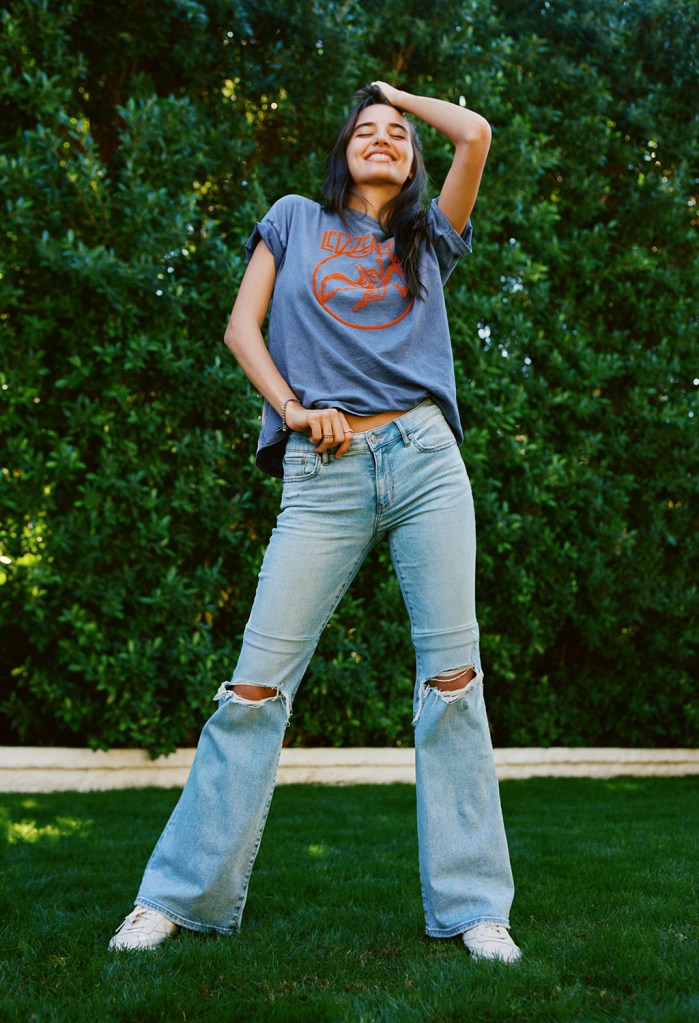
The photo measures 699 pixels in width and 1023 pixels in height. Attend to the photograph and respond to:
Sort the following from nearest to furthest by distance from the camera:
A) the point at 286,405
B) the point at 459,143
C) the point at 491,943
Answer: the point at 491,943 < the point at 286,405 < the point at 459,143

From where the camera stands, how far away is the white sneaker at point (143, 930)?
83.0 inches

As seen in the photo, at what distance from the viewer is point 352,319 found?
90.3 inches

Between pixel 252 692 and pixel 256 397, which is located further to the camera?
pixel 256 397

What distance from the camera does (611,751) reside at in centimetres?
596

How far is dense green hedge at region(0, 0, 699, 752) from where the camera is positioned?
4562mm

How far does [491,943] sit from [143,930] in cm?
76

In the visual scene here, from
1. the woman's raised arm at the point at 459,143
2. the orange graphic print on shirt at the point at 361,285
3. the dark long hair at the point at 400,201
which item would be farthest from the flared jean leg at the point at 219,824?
the woman's raised arm at the point at 459,143

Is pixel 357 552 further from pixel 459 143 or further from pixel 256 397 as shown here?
pixel 256 397

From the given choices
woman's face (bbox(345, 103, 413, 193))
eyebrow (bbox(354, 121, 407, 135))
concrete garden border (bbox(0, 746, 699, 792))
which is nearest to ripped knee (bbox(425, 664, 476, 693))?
woman's face (bbox(345, 103, 413, 193))

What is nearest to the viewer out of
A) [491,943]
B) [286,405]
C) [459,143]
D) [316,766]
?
[491,943]

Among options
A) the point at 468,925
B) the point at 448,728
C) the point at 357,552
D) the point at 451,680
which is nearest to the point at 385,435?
the point at 357,552

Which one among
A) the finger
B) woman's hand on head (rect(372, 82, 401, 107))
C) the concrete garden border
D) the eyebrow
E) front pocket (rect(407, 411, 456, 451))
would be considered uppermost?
woman's hand on head (rect(372, 82, 401, 107))

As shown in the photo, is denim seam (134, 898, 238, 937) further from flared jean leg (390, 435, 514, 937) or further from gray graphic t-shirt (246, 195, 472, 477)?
gray graphic t-shirt (246, 195, 472, 477)

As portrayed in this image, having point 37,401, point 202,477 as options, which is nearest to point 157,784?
point 202,477
